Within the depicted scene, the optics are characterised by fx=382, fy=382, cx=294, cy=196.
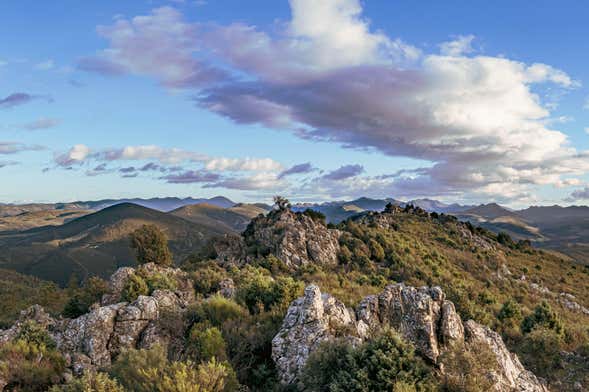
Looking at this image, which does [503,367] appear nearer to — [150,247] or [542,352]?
[542,352]

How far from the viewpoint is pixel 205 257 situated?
1930 inches

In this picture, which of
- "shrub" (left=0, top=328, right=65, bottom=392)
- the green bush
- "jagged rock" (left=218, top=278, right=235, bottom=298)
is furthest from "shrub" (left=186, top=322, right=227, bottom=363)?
"jagged rock" (left=218, top=278, right=235, bottom=298)

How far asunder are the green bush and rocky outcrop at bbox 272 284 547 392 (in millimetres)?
1226

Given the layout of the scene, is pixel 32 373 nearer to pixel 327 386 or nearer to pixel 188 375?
pixel 188 375

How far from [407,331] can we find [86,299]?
81.7 ft

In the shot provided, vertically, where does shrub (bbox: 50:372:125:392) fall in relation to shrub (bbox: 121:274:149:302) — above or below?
above

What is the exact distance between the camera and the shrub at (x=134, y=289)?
26270 mm

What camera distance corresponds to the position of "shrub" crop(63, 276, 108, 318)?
2852cm

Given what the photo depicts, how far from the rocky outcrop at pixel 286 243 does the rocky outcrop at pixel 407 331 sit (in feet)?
90.1

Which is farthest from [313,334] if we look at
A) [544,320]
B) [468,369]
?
[544,320]

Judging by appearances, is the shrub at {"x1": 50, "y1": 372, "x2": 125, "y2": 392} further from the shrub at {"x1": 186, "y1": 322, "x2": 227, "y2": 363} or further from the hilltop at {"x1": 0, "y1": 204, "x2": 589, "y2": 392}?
the shrub at {"x1": 186, "y1": 322, "x2": 227, "y2": 363}

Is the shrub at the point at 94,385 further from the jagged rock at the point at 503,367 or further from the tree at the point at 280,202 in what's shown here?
the tree at the point at 280,202

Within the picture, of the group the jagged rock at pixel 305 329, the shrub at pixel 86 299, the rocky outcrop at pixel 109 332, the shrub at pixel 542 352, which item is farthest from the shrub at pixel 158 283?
the shrub at pixel 542 352

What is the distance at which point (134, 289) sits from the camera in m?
26.9
